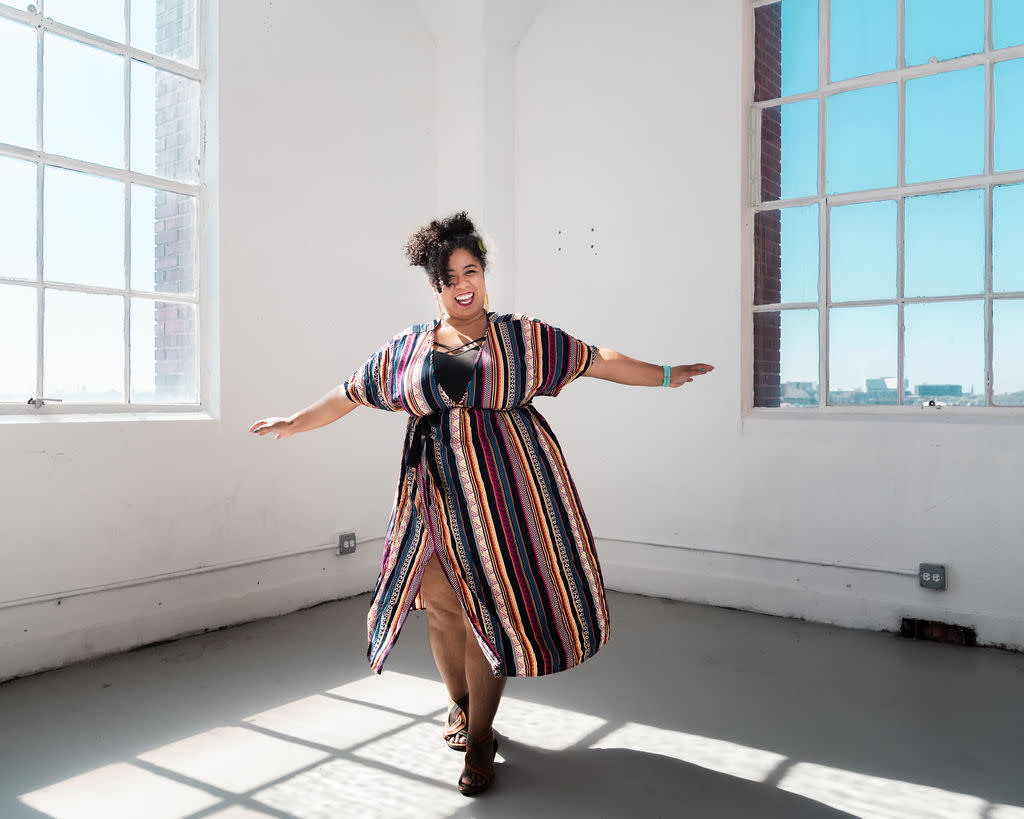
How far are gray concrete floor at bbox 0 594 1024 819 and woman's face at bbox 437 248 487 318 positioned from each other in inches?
50.8

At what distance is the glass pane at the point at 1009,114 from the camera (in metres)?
3.45

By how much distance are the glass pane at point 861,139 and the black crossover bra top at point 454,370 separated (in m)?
2.41

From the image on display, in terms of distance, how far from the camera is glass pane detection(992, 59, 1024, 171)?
3447mm

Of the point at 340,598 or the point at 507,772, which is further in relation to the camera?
the point at 340,598

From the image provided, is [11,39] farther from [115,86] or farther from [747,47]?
[747,47]

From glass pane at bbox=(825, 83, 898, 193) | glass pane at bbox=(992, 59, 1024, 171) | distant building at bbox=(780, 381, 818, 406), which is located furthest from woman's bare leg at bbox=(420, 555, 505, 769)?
glass pane at bbox=(992, 59, 1024, 171)

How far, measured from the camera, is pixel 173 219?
3664 mm

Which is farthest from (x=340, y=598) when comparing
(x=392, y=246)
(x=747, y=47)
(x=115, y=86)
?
(x=747, y=47)

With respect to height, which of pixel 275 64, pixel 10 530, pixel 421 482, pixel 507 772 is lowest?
pixel 507 772

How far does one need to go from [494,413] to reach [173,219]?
83.2 inches

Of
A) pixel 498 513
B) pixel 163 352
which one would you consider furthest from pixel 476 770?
pixel 163 352

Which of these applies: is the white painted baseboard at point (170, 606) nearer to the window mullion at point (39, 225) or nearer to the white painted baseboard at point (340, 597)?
the white painted baseboard at point (340, 597)

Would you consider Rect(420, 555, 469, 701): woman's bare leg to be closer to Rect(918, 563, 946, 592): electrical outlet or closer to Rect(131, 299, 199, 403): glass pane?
Rect(131, 299, 199, 403): glass pane

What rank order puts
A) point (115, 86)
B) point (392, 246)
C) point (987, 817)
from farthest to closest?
point (392, 246)
point (115, 86)
point (987, 817)
